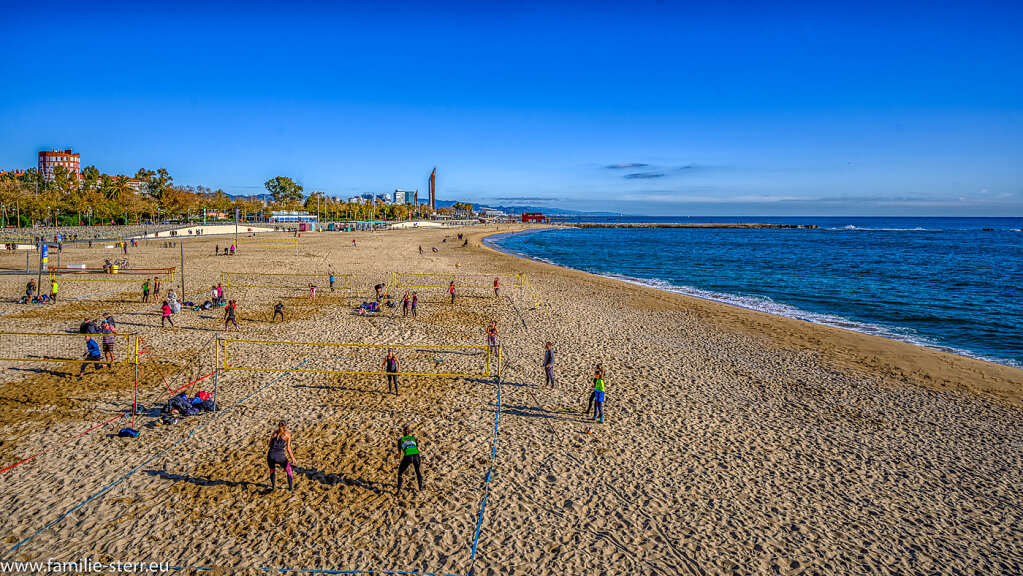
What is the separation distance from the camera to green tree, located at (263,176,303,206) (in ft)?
452

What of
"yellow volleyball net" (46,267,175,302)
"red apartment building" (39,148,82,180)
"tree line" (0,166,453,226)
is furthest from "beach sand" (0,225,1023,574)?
"red apartment building" (39,148,82,180)

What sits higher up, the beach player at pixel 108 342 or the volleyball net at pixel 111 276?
the volleyball net at pixel 111 276

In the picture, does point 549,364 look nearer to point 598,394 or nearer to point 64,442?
point 598,394

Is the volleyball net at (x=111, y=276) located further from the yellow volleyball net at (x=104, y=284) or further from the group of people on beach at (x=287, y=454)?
the group of people on beach at (x=287, y=454)

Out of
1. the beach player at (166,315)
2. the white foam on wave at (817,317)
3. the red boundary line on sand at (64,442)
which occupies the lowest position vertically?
the red boundary line on sand at (64,442)

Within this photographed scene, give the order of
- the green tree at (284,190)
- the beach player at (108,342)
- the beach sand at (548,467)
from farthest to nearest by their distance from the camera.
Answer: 1. the green tree at (284,190)
2. the beach player at (108,342)
3. the beach sand at (548,467)

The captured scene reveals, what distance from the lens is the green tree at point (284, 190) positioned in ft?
452

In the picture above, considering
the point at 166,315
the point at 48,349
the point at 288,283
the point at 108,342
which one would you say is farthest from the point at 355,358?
the point at 288,283

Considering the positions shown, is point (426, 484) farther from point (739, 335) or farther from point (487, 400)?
point (739, 335)

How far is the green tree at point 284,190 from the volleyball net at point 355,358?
133 meters

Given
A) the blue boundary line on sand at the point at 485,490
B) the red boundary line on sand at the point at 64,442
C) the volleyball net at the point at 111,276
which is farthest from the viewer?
the volleyball net at the point at 111,276

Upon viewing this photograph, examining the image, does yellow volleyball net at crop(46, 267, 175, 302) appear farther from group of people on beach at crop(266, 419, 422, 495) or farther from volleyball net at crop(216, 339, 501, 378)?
group of people on beach at crop(266, 419, 422, 495)

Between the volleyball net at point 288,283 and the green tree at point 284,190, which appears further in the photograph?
the green tree at point 284,190

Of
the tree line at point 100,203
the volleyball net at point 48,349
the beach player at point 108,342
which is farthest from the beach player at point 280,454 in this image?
the tree line at point 100,203
